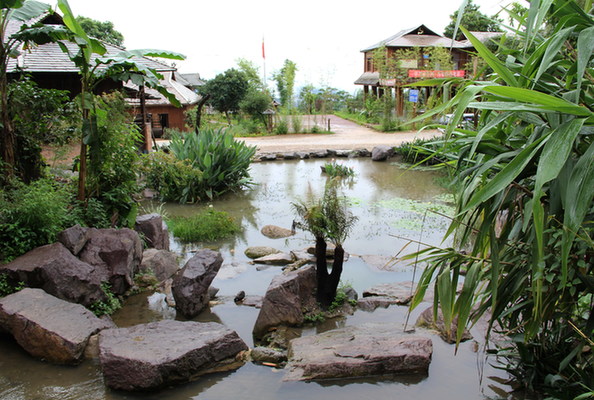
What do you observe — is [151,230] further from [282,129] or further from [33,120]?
[282,129]

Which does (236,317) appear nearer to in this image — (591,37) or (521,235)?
(521,235)

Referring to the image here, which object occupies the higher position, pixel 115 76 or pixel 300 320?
pixel 115 76

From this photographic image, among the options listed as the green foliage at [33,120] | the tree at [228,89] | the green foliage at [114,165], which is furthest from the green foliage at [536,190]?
the tree at [228,89]

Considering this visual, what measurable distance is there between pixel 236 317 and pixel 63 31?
381 centimetres

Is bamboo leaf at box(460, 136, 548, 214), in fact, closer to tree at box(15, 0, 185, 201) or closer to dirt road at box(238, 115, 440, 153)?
tree at box(15, 0, 185, 201)

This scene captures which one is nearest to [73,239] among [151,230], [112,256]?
[112,256]

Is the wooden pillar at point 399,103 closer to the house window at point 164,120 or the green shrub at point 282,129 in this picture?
the green shrub at point 282,129

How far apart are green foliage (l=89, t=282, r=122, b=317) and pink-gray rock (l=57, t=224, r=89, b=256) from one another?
0.48 metres

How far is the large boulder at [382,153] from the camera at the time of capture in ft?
55.7

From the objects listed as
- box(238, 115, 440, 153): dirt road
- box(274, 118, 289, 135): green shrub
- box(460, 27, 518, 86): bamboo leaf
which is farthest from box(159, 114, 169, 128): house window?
box(460, 27, 518, 86): bamboo leaf

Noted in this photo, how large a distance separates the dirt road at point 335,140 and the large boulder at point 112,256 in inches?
483

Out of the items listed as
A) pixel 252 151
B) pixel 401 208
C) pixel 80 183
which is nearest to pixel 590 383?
pixel 80 183

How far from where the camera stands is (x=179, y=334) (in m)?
4.65

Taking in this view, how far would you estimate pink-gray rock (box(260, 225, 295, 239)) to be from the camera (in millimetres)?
8734
